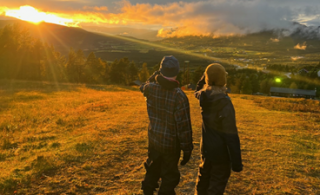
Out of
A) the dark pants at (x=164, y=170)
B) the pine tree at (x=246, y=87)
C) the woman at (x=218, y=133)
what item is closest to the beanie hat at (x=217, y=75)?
the woman at (x=218, y=133)

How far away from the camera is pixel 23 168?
20.6 ft

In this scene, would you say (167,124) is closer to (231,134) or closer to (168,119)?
(168,119)

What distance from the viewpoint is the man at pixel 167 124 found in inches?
151

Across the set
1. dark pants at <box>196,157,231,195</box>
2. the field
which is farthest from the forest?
dark pants at <box>196,157,231,195</box>

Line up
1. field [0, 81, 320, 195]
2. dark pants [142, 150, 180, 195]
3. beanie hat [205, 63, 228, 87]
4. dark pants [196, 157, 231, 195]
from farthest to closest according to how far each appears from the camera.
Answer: field [0, 81, 320, 195] < dark pants [142, 150, 180, 195] < dark pants [196, 157, 231, 195] < beanie hat [205, 63, 228, 87]

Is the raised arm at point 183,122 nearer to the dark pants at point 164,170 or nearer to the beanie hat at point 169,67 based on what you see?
the dark pants at point 164,170

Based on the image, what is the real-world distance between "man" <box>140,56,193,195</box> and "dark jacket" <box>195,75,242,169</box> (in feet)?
1.19

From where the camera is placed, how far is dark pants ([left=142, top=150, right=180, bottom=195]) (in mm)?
4105

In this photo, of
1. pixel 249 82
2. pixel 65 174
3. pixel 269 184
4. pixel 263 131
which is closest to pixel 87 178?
pixel 65 174

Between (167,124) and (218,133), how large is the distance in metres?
1.08

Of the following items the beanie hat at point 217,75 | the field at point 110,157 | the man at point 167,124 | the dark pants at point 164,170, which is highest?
the beanie hat at point 217,75

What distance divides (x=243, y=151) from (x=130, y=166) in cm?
512

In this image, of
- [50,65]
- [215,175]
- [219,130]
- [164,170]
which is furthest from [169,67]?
[50,65]

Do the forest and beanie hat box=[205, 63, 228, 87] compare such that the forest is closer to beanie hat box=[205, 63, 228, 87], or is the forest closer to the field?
the field
